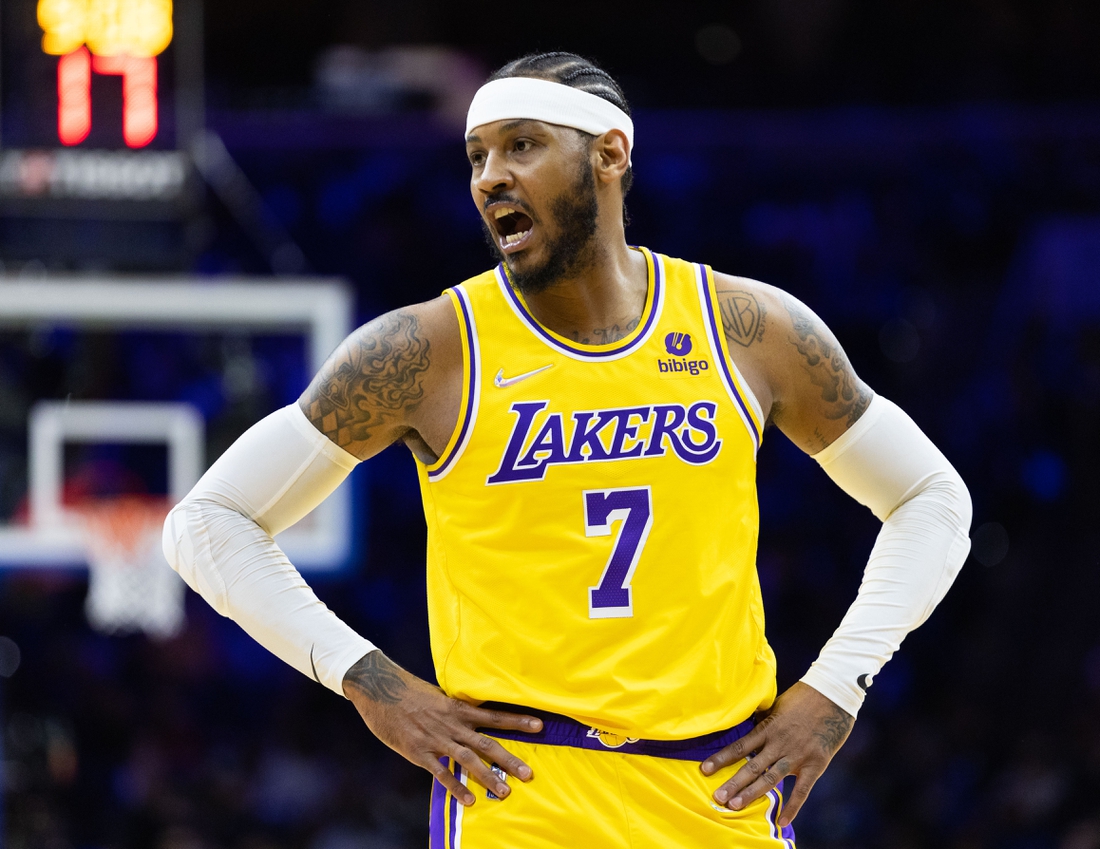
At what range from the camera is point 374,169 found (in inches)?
468

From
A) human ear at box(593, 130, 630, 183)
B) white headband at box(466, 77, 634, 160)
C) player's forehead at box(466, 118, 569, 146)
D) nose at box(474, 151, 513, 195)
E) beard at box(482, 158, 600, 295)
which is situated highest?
white headband at box(466, 77, 634, 160)

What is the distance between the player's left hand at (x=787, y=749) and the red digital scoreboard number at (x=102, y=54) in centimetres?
516

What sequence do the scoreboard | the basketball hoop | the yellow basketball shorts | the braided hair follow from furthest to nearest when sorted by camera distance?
1. the basketball hoop
2. the scoreboard
3. the braided hair
4. the yellow basketball shorts

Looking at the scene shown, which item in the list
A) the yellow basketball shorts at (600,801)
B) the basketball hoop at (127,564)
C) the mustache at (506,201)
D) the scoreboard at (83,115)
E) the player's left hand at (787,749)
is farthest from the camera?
the basketball hoop at (127,564)

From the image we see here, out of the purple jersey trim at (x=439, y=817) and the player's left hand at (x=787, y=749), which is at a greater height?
the player's left hand at (x=787, y=749)

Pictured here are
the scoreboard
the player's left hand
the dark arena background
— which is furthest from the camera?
the dark arena background

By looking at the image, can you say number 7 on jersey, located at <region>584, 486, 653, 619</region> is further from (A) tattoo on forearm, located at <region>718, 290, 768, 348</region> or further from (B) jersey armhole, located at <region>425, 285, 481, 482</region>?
(A) tattoo on forearm, located at <region>718, 290, 768, 348</region>

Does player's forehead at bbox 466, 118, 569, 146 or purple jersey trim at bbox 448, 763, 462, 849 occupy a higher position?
player's forehead at bbox 466, 118, 569, 146

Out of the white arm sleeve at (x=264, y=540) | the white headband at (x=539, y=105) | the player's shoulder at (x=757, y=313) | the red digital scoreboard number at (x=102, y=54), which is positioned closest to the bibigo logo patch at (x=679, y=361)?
the player's shoulder at (x=757, y=313)

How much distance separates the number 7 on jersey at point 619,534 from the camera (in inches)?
107

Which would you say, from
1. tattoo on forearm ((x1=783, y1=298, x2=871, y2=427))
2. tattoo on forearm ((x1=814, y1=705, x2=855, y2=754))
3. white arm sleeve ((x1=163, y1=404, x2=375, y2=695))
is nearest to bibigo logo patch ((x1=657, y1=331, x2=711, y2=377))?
tattoo on forearm ((x1=783, y1=298, x2=871, y2=427))

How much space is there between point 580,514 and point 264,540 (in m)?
0.67

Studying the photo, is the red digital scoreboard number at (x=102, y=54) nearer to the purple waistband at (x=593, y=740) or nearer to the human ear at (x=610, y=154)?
the human ear at (x=610, y=154)

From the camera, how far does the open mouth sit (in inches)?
114
